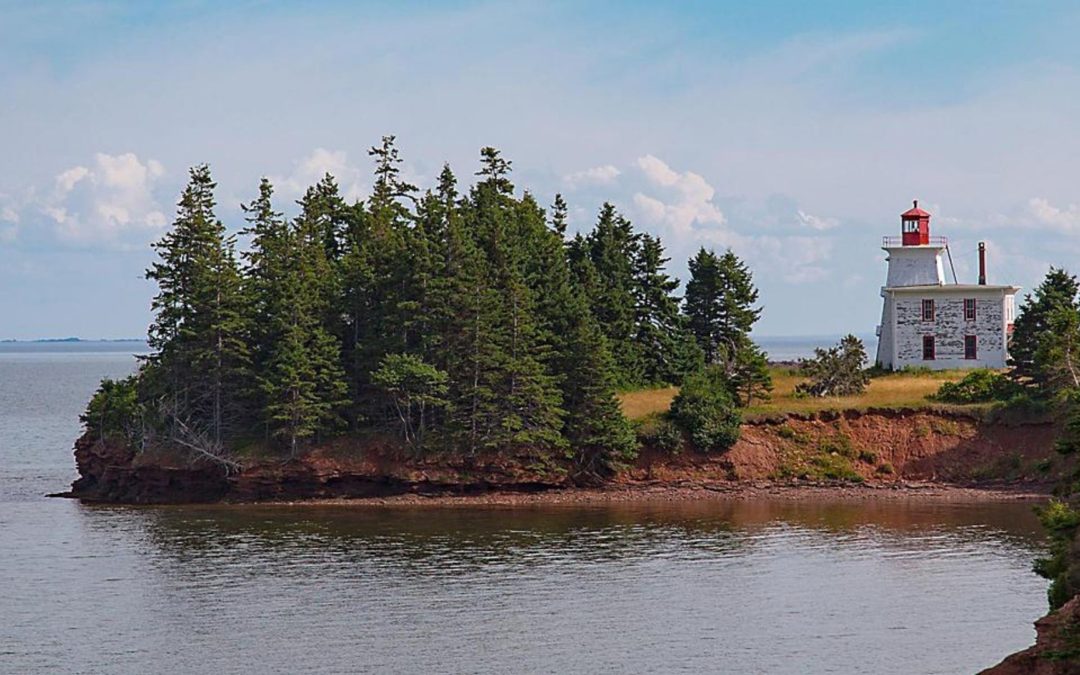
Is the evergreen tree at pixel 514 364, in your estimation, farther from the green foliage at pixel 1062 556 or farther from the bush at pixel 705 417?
the green foliage at pixel 1062 556

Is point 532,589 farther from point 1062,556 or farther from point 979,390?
point 979,390

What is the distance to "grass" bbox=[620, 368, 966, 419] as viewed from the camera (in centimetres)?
7694

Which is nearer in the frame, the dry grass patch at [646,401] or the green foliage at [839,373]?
the dry grass patch at [646,401]

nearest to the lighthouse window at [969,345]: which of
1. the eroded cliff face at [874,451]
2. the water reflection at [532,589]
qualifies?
the eroded cliff face at [874,451]

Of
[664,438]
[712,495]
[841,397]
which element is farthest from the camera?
[841,397]

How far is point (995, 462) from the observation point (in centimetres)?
7375

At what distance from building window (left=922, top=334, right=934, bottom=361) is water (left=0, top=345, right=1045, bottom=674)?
65.8 feet

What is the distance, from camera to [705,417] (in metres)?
73.7

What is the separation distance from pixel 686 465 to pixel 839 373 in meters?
11.7

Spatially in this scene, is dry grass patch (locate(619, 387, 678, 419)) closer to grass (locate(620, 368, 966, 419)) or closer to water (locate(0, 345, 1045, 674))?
grass (locate(620, 368, 966, 419))

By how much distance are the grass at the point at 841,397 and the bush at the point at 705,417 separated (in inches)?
79.0

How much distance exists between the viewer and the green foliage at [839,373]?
8062cm

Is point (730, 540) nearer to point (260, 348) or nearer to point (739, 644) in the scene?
point (739, 644)

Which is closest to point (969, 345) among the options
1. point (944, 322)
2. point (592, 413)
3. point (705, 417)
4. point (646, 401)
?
point (944, 322)
